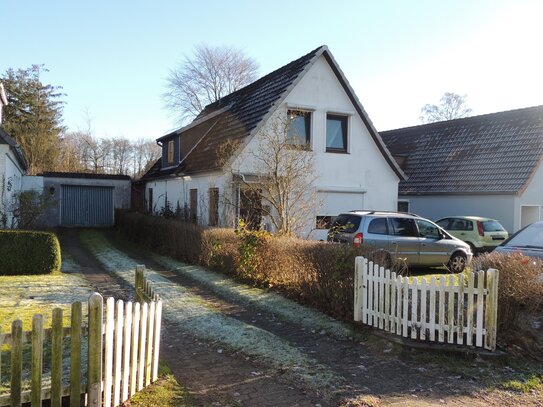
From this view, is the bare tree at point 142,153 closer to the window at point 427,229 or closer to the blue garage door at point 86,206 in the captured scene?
the blue garage door at point 86,206

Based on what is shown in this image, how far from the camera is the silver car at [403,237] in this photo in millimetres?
12812

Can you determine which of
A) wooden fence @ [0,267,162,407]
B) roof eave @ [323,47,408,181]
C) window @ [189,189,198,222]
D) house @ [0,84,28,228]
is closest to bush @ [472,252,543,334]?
wooden fence @ [0,267,162,407]

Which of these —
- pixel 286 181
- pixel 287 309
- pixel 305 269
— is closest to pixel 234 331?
pixel 287 309

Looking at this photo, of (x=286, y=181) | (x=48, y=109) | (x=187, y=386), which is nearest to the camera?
(x=187, y=386)

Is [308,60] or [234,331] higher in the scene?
[308,60]

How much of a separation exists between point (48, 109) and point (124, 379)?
47.1 meters

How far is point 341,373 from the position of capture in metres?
5.92

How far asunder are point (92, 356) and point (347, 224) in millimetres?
9520

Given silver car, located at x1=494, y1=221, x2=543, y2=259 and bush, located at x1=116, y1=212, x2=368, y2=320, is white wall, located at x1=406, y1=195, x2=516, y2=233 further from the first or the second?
bush, located at x1=116, y1=212, x2=368, y2=320

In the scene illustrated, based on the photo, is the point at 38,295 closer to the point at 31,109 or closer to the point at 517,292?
the point at 517,292

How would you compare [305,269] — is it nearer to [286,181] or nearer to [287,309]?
[287,309]

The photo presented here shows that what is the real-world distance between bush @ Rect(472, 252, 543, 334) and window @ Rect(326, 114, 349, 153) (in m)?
12.6

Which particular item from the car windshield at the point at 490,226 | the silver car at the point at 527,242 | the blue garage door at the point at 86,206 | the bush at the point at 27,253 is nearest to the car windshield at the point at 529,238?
the silver car at the point at 527,242

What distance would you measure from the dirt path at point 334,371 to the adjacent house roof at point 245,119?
10.9m
